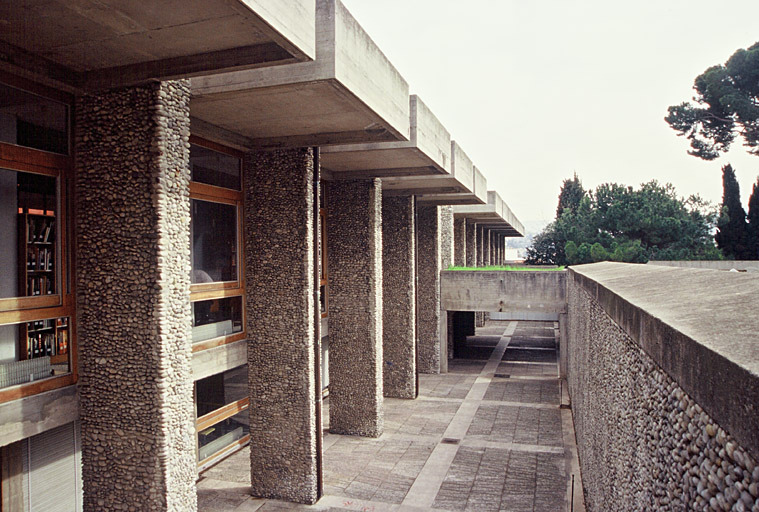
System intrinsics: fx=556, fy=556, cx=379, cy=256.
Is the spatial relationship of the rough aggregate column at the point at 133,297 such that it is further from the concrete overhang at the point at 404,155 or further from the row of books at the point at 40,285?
the concrete overhang at the point at 404,155

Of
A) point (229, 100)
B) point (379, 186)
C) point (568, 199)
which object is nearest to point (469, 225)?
point (379, 186)

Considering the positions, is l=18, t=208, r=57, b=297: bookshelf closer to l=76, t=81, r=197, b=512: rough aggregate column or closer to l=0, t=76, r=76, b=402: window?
l=0, t=76, r=76, b=402: window

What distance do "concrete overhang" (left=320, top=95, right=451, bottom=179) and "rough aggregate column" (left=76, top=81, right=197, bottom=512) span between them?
18.8 ft

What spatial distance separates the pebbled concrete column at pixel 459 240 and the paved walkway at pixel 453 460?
950cm

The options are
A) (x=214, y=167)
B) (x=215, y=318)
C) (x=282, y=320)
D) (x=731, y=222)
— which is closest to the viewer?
(x=214, y=167)

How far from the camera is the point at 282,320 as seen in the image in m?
11.9

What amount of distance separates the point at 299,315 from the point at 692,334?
30.7ft

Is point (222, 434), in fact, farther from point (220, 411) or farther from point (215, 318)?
point (215, 318)

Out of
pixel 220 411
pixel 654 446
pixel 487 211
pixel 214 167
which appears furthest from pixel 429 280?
pixel 654 446

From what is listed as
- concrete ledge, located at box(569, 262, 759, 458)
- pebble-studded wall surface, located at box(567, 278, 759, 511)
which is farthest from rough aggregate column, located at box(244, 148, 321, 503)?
concrete ledge, located at box(569, 262, 759, 458)

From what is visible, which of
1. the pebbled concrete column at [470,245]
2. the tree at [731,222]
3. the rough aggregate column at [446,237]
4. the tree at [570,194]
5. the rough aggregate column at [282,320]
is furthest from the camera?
the tree at [570,194]

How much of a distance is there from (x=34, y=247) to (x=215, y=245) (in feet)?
13.9

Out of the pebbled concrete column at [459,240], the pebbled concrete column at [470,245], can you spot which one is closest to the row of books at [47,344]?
the pebbled concrete column at [459,240]

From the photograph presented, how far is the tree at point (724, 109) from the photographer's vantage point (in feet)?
→ 109
